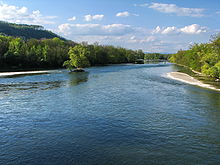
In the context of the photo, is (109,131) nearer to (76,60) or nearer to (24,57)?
(76,60)

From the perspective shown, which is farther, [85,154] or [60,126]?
[60,126]

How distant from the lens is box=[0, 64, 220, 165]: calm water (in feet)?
52.5

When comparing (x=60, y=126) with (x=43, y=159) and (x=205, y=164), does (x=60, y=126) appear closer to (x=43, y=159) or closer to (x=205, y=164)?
(x=43, y=159)

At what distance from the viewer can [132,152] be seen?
16734mm

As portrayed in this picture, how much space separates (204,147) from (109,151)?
7.90 metres

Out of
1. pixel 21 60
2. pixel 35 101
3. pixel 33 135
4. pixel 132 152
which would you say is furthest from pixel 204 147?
pixel 21 60

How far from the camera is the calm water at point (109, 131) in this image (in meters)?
16.0

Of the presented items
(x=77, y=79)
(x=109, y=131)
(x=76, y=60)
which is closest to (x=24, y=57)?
(x=76, y=60)

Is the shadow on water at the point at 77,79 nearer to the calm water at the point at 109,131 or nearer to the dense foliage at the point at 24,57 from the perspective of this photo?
the calm water at the point at 109,131

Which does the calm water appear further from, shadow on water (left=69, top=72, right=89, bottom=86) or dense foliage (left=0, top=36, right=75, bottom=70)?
dense foliage (left=0, top=36, right=75, bottom=70)

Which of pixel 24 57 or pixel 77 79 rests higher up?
pixel 24 57

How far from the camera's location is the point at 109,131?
70.1ft

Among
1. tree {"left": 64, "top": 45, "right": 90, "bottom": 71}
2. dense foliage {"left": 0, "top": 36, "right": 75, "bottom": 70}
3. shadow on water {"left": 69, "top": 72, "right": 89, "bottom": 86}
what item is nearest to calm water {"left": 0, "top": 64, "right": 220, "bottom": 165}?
shadow on water {"left": 69, "top": 72, "right": 89, "bottom": 86}

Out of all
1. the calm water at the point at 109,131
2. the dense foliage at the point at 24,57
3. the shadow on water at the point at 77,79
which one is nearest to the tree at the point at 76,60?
the shadow on water at the point at 77,79
